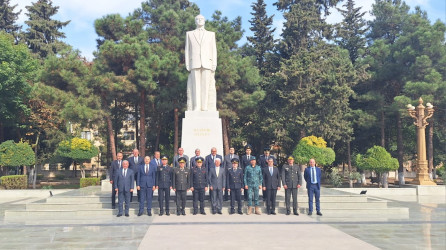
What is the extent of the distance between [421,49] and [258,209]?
68.3 ft

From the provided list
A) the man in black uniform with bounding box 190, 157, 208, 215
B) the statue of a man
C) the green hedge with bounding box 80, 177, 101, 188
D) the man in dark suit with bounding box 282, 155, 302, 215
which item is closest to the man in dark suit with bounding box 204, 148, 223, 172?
the man in black uniform with bounding box 190, 157, 208, 215

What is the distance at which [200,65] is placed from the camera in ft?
44.7

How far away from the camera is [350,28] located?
3756 cm

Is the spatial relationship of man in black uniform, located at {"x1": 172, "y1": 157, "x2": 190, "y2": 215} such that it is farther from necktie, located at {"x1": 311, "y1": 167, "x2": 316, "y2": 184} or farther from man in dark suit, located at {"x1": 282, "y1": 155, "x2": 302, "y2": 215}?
necktie, located at {"x1": 311, "y1": 167, "x2": 316, "y2": 184}

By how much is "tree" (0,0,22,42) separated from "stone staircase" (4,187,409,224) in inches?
1325

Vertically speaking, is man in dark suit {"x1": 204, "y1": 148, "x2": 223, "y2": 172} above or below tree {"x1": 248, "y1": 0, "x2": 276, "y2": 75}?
below

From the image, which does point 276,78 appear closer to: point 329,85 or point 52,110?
point 329,85

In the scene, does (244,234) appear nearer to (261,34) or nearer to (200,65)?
(200,65)

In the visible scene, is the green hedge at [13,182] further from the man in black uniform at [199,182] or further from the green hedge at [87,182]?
the man in black uniform at [199,182]

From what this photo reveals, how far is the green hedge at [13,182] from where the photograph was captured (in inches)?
796

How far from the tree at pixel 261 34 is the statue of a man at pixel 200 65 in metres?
19.2

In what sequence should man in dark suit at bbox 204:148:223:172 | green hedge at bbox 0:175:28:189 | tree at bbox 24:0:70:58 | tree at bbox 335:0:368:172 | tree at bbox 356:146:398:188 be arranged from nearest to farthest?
man in dark suit at bbox 204:148:223:172 → green hedge at bbox 0:175:28:189 → tree at bbox 356:146:398:188 → tree at bbox 335:0:368:172 → tree at bbox 24:0:70:58

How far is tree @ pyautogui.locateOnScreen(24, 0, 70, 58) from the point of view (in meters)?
36.7

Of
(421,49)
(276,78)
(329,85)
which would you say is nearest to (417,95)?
(421,49)
